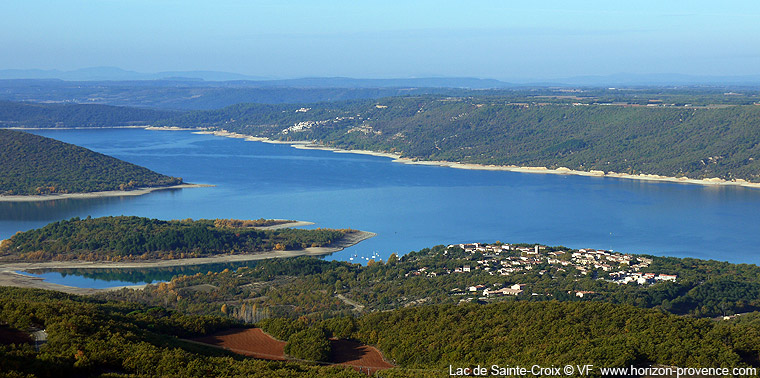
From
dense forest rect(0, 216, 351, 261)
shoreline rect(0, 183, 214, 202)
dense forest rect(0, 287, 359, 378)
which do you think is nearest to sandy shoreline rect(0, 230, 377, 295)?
dense forest rect(0, 216, 351, 261)

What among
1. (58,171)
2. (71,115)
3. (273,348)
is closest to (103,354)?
(273,348)

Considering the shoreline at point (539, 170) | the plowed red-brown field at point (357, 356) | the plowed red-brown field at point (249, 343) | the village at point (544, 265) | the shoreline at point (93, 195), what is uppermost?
the plowed red-brown field at point (249, 343)

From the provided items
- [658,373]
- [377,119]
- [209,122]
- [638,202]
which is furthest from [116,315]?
[209,122]

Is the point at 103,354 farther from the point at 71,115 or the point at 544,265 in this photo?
the point at 71,115

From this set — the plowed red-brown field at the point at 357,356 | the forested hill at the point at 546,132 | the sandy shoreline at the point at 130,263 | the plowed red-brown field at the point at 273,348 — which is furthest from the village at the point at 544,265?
the forested hill at the point at 546,132

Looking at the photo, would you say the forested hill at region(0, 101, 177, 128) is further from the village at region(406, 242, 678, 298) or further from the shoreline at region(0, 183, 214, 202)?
the village at region(406, 242, 678, 298)

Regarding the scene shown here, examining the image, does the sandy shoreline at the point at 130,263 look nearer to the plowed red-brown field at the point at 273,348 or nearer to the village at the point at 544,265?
the village at the point at 544,265
